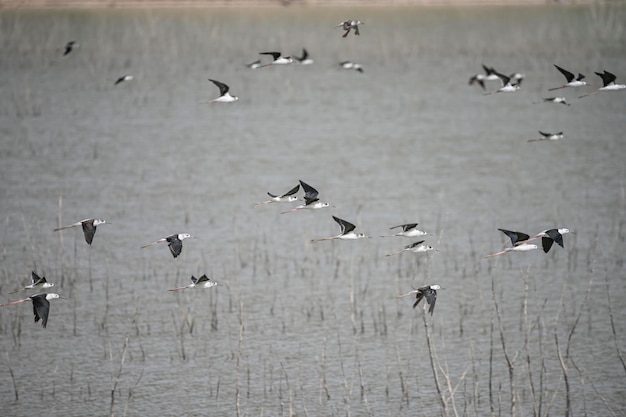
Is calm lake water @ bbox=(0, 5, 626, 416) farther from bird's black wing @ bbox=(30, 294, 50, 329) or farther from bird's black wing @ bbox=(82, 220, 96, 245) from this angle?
bird's black wing @ bbox=(82, 220, 96, 245)

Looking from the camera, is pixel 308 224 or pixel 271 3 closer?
pixel 308 224

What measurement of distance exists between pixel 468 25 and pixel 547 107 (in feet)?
49.6

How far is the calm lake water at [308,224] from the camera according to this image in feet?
51.1

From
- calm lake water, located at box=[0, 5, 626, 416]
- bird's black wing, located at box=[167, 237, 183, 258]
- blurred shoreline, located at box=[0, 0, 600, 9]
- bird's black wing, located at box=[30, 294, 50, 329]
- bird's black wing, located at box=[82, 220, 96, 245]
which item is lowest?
calm lake water, located at box=[0, 5, 626, 416]

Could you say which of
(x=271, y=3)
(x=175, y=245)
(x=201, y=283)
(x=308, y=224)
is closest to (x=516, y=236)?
(x=175, y=245)

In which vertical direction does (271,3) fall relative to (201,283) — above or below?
above

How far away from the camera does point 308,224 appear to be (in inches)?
898

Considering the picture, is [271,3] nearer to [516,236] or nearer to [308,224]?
[308,224]

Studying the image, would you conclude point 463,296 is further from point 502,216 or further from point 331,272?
point 502,216

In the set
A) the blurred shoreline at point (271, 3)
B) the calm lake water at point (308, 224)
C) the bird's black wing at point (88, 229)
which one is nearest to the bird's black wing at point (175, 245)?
the bird's black wing at point (88, 229)

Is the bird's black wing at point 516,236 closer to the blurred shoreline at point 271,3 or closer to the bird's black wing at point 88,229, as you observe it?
the bird's black wing at point 88,229

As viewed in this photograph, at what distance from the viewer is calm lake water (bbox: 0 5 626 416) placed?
614 inches

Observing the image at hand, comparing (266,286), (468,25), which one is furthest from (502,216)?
(468,25)

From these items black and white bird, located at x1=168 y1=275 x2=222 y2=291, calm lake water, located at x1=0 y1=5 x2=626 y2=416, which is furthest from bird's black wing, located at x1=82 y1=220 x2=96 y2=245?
calm lake water, located at x1=0 y1=5 x2=626 y2=416
